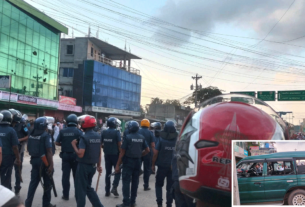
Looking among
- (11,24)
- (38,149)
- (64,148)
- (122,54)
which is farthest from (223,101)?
(122,54)

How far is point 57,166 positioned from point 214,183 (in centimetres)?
1121

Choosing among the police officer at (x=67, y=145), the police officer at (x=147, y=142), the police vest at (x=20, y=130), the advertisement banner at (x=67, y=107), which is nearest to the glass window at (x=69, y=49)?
the advertisement banner at (x=67, y=107)

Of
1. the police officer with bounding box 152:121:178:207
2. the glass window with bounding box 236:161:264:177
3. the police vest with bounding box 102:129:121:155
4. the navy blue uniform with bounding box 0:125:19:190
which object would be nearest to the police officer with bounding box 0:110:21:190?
the navy blue uniform with bounding box 0:125:19:190

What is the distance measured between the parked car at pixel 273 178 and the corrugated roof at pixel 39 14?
3286 cm

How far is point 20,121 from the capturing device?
8430 millimetres

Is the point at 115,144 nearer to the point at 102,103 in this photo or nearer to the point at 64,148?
the point at 64,148

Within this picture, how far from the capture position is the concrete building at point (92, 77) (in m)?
48.1

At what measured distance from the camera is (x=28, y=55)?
33.4 metres

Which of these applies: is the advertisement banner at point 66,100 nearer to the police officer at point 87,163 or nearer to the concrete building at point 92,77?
the concrete building at point 92,77

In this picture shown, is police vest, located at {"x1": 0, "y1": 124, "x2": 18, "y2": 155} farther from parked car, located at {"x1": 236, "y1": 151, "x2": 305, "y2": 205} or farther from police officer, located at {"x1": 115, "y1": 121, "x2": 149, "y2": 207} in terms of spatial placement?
parked car, located at {"x1": 236, "y1": 151, "x2": 305, "y2": 205}

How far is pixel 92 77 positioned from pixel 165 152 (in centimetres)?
4285

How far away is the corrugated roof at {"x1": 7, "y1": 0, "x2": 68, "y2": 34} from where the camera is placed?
3123 cm

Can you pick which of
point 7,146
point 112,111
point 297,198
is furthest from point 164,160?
point 112,111

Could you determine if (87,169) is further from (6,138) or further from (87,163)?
(6,138)
